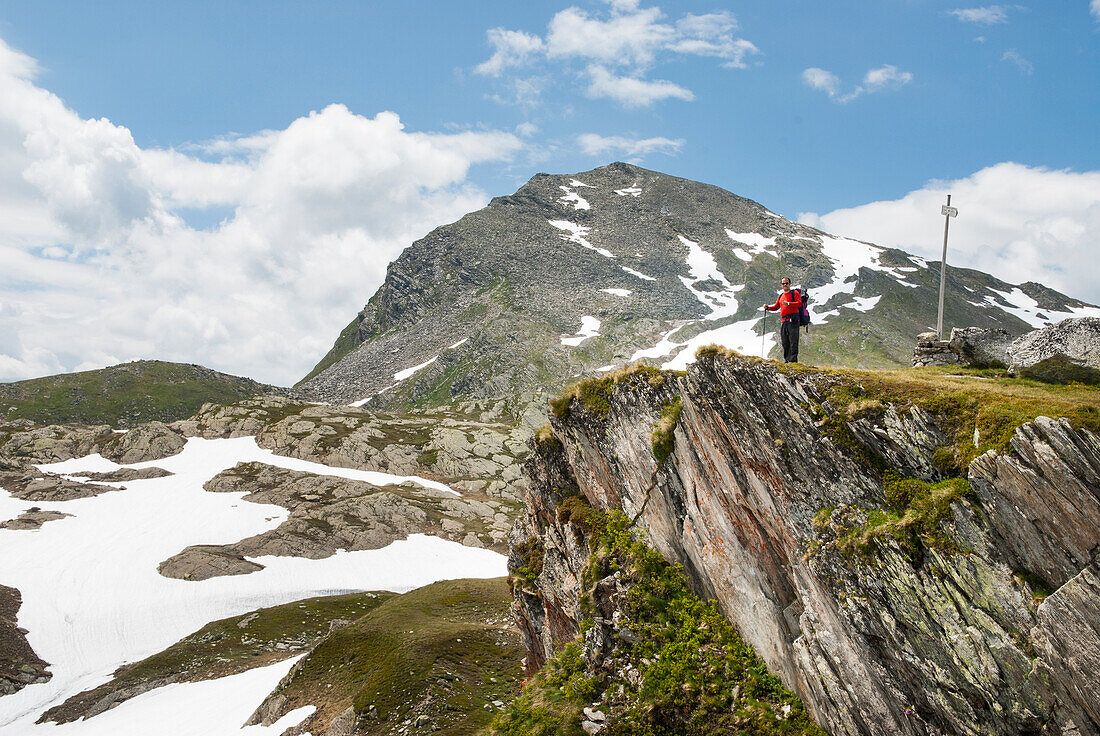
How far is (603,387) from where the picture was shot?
2942 centimetres

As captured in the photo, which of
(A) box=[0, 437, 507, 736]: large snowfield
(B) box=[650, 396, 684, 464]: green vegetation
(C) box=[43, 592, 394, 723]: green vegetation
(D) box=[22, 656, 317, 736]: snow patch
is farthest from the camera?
(C) box=[43, 592, 394, 723]: green vegetation

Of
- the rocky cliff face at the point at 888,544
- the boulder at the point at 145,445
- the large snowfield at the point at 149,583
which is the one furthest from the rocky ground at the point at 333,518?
the rocky cliff face at the point at 888,544

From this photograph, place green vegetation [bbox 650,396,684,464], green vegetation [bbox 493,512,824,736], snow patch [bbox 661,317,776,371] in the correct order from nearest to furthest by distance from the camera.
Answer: green vegetation [bbox 493,512,824,736]
green vegetation [bbox 650,396,684,464]
snow patch [bbox 661,317,776,371]

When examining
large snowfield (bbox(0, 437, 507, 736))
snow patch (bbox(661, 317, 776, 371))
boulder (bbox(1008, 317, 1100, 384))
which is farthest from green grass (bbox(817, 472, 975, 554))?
snow patch (bbox(661, 317, 776, 371))

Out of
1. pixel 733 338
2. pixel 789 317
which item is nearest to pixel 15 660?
pixel 789 317

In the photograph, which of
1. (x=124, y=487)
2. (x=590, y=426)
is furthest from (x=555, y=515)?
(x=124, y=487)

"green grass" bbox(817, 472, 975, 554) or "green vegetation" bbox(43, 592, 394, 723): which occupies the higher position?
"green grass" bbox(817, 472, 975, 554)

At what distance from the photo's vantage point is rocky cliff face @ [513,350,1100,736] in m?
11.4

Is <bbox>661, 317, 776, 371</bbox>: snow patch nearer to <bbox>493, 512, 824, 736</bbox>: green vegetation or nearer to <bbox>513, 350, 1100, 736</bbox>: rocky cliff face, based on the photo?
<bbox>493, 512, 824, 736</bbox>: green vegetation

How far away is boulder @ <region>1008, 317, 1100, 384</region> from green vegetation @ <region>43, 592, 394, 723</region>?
5824 cm

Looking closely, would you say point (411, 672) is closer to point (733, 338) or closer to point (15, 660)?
point (15, 660)

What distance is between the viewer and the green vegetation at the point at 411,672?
32969 millimetres

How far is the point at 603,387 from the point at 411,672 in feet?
75.5

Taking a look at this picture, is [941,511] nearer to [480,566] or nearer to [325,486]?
[480,566]
